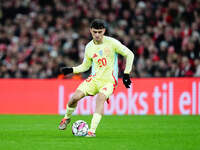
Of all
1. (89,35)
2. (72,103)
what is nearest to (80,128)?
(72,103)

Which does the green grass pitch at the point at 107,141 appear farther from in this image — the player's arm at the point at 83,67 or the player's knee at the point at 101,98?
the player's arm at the point at 83,67

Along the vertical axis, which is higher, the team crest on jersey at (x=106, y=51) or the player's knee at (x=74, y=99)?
the team crest on jersey at (x=106, y=51)

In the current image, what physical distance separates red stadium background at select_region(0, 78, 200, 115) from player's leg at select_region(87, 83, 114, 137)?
829 centimetres

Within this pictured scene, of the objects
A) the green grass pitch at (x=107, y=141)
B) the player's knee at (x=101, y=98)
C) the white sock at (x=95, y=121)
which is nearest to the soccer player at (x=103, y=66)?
the player's knee at (x=101, y=98)

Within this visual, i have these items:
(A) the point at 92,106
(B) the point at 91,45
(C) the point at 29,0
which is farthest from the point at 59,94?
(B) the point at 91,45

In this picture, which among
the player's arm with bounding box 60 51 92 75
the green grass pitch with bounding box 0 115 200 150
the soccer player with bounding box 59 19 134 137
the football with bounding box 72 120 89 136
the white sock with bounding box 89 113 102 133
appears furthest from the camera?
the player's arm with bounding box 60 51 92 75

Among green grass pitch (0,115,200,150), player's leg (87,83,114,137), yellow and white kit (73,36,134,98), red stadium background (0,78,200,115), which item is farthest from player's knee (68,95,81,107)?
red stadium background (0,78,200,115)

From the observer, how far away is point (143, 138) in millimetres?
9977

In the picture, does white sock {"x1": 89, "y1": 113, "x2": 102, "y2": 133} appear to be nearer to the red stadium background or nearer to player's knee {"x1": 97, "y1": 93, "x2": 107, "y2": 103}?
player's knee {"x1": 97, "y1": 93, "x2": 107, "y2": 103}

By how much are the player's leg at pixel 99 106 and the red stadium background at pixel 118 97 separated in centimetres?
829

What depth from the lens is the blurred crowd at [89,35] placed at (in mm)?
20125

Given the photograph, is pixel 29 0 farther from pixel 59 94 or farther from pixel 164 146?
pixel 164 146

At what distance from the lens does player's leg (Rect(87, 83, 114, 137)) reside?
1003 cm

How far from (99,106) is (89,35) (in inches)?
485
